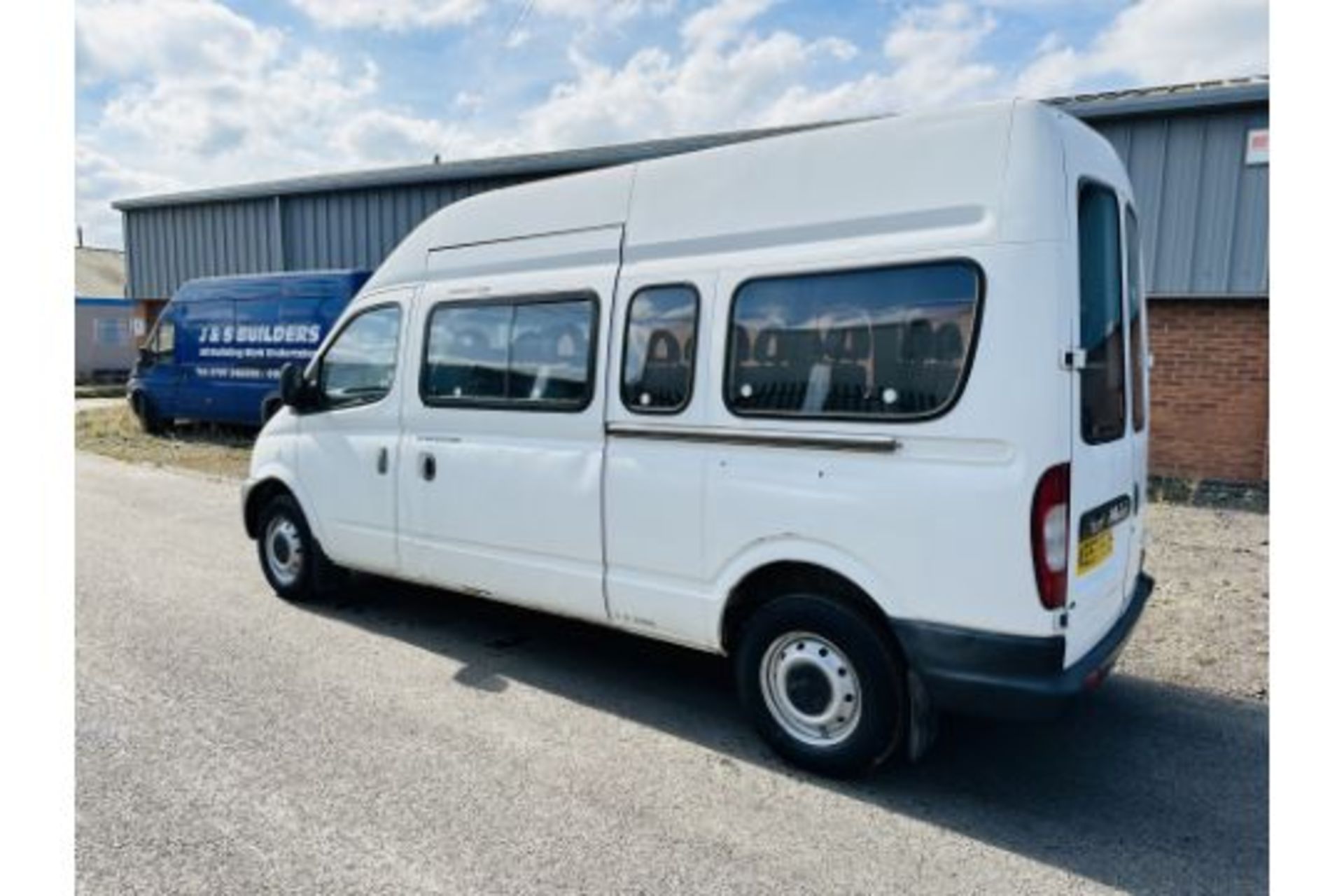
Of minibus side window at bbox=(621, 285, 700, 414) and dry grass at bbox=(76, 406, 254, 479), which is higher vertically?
minibus side window at bbox=(621, 285, 700, 414)

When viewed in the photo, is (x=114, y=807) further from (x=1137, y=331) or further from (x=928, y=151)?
(x=1137, y=331)

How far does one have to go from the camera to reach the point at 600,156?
1141cm

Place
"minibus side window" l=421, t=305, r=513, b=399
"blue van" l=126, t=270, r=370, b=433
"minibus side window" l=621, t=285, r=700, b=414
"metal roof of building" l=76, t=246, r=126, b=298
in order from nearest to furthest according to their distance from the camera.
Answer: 1. "minibus side window" l=621, t=285, r=700, b=414
2. "minibus side window" l=421, t=305, r=513, b=399
3. "blue van" l=126, t=270, r=370, b=433
4. "metal roof of building" l=76, t=246, r=126, b=298

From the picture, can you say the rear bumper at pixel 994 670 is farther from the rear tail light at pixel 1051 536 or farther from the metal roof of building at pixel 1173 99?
the metal roof of building at pixel 1173 99

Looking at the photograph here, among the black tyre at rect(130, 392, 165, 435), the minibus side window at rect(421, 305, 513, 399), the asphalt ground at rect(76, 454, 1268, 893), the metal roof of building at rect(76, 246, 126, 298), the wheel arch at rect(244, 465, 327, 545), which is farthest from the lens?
the metal roof of building at rect(76, 246, 126, 298)

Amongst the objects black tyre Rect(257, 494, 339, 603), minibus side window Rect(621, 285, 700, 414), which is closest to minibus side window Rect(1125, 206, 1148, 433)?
minibus side window Rect(621, 285, 700, 414)

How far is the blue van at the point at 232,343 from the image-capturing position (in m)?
11.9

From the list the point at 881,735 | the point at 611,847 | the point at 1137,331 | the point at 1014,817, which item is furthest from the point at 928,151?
the point at 611,847

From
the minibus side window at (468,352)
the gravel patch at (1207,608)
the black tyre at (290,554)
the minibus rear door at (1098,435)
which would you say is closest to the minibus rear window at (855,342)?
the minibus rear door at (1098,435)

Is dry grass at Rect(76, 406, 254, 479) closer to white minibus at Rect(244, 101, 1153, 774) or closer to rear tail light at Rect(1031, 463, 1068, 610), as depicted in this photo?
white minibus at Rect(244, 101, 1153, 774)

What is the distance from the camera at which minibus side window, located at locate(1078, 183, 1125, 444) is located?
3021 mm

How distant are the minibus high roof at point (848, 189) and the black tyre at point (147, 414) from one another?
41.4 ft

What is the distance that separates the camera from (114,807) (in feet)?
10.2

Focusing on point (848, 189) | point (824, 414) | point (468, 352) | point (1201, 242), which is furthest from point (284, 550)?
point (1201, 242)
